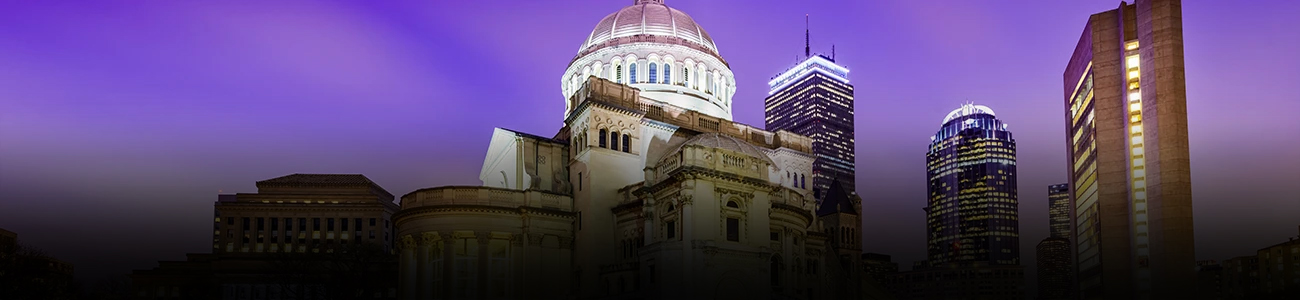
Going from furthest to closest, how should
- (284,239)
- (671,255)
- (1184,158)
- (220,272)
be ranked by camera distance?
1. (284,239)
2. (220,272)
3. (1184,158)
4. (671,255)

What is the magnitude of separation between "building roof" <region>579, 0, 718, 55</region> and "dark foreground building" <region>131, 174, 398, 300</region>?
104 ft

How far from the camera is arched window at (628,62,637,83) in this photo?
8331cm

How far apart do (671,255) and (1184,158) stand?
3394cm

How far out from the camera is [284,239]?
118188mm

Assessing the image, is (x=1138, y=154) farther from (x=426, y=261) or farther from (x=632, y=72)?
(x=426, y=261)


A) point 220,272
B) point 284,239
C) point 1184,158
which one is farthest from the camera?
point 284,239

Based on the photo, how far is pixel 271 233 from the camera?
118 m

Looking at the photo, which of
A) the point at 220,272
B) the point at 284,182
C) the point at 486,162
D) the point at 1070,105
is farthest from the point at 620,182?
the point at 284,182

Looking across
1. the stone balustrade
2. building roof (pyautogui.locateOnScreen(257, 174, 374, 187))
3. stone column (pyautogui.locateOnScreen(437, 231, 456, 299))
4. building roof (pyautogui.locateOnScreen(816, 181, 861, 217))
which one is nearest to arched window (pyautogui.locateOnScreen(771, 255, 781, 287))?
the stone balustrade

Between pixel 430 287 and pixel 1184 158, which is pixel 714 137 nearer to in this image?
pixel 430 287

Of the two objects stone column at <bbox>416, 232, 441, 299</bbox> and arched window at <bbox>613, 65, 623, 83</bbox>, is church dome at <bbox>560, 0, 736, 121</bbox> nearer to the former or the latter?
arched window at <bbox>613, 65, 623, 83</bbox>

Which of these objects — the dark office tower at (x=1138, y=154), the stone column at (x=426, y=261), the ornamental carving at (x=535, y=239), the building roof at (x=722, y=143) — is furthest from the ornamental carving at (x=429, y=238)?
the dark office tower at (x=1138, y=154)

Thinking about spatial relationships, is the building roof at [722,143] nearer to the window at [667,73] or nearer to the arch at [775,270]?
the arch at [775,270]

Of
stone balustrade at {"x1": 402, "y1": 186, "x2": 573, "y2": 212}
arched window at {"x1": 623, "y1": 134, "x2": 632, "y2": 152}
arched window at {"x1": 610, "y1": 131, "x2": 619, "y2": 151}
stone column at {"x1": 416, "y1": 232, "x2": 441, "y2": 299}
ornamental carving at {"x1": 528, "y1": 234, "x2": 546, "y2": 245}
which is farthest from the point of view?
arched window at {"x1": 623, "y1": 134, "x2": 632, "y2": 152}
